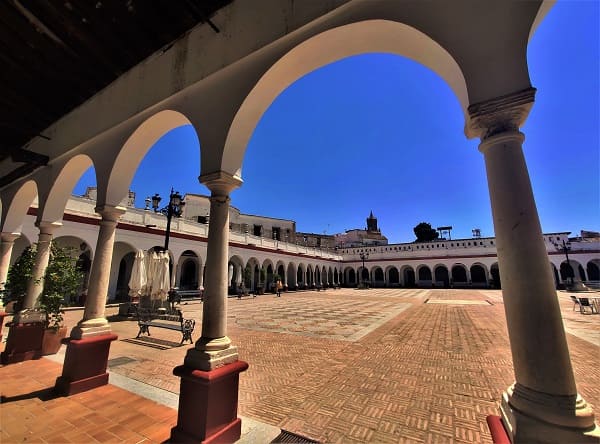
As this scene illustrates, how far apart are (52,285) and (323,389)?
5671 mm

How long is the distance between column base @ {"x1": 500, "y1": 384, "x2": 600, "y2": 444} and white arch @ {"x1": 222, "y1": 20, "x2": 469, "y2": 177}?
7.14 ft

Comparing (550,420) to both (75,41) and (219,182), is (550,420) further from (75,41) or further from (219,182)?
(75,41)

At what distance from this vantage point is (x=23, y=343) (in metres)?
5.47

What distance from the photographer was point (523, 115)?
6.77 feet

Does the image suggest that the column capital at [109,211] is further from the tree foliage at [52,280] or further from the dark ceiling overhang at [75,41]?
the dark ceiling overhang at [75,41]

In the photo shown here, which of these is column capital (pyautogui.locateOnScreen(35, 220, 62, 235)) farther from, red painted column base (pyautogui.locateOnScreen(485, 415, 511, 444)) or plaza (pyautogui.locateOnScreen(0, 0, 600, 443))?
red painted column base (pyautogui.locateOnScreen(485, 415, 511, 444))

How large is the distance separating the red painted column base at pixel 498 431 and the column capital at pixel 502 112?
214 cm

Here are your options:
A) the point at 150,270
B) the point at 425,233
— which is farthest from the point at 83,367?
the point at 425,233

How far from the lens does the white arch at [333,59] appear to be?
99.5 inches

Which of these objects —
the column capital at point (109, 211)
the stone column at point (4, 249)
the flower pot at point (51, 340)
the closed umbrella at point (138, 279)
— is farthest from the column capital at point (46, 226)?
the closed umbrella at point (138, 279)

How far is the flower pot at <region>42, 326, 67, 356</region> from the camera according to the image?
18.9 feet

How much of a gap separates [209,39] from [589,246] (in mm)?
48151

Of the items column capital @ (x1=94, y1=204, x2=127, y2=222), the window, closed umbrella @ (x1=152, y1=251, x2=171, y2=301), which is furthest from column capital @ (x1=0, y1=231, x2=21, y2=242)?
the window

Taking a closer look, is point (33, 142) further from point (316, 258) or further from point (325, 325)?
point (316, 258)
